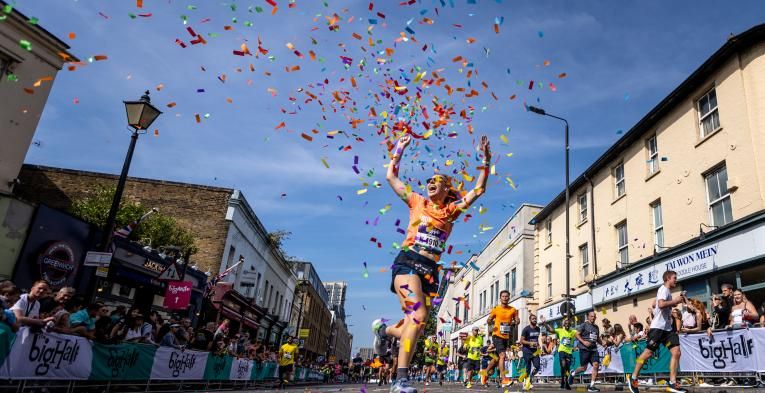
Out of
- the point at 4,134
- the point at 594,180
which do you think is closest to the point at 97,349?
the point at 4,134

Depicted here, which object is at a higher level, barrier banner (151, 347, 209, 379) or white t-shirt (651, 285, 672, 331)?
white t-shirt (651, 285, 672, 331)

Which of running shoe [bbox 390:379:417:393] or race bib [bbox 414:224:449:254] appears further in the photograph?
race bib [bbox 414:224:449:254]

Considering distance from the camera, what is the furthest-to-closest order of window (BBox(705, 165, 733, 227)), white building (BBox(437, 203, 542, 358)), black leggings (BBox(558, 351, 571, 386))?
white building (BBox(437, 203, 542, 358)) → window (BBox(705, 165, 733, 227)) → black leggings (BBox(558, 351, 571, 386))

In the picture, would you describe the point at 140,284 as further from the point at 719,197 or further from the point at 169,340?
the point at 719,197

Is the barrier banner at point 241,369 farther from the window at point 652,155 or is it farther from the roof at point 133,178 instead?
the window at point 652,155

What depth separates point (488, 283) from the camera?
1700 inches

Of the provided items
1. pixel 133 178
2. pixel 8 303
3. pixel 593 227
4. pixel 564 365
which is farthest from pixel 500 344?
pixel 133 178

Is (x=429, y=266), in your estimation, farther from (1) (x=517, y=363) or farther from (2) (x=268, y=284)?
(2) (x=268, y=284)

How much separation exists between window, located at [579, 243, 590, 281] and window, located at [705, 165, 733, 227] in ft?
30.3

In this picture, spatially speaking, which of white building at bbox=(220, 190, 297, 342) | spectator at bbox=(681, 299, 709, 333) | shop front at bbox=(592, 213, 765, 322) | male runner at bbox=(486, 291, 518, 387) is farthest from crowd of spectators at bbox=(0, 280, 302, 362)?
shop front at bbox=(592, 213, 765, 322)

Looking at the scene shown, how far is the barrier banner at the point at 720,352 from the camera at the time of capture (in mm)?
9062

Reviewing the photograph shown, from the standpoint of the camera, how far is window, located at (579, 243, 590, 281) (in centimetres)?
2452

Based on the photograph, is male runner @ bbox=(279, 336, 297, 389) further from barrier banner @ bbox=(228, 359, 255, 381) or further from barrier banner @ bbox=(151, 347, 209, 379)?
barrier banner @ bbox=(151, 347, 209, 379)

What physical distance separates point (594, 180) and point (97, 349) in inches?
900
